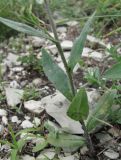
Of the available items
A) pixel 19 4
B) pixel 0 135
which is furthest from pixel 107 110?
pixel 19 4

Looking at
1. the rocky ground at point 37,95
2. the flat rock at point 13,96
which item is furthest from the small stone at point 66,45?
the flat rock at point 13,96

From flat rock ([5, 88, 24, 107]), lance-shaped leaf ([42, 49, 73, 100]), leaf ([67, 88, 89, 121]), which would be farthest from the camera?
flat rock ([5, 88, 24, 107])

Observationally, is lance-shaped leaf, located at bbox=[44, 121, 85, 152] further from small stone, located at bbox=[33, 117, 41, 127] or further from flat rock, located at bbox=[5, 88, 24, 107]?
flat rock, located at bbox=[5, 88, 24, 107]

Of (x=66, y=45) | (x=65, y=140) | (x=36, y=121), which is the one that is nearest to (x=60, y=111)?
(x=36, y=121)

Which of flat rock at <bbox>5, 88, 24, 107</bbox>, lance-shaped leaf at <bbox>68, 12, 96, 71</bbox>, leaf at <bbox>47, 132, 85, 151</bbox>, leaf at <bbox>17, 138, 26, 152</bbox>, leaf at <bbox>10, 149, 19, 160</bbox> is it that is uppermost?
lance-shaped leaf at <bbox>68, 12, 96, 71</bbox>

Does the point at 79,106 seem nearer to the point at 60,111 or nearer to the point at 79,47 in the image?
the point at 79,47

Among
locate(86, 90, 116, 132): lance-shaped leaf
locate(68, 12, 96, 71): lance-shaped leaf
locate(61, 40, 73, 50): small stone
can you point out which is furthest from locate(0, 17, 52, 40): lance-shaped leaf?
locate(61, 40, 73, 50): small stone

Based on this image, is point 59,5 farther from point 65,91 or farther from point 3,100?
point 65,91

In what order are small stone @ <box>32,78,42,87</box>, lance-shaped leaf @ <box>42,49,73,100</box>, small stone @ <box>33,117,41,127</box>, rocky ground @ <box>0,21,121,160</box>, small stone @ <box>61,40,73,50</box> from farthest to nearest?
small stone @ <box>61,40,73,50</box>, small stone @ <box>32,78,42,87</box>, small stone @ <box>33,117,41,127</box>, rocky ground @ <box>0,21,121,160</box>, lance-shaped leaf @ <box>42,49,73,100</box>

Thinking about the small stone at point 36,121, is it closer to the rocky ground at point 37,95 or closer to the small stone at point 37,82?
the rocky ground at point 37,95
